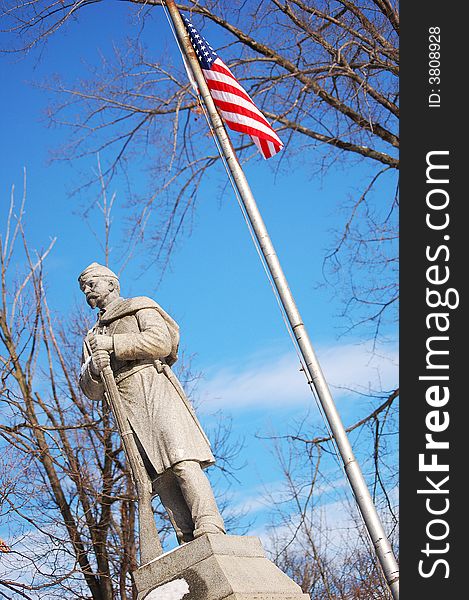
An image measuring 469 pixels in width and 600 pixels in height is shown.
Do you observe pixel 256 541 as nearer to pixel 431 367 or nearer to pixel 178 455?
pixel 178 455

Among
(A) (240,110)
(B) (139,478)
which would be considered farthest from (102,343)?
(A) (240,110)

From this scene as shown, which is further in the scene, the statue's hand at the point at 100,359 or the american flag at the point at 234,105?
the american flag at the point at 234,105

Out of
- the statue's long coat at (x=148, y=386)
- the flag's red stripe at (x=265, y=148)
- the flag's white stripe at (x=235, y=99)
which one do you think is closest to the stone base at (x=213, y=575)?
the statue's long coat at (x=148, y=386)

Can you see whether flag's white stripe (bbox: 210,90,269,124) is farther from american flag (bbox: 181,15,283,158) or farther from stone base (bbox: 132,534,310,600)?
stone base (bbox: 132,534,310,600)

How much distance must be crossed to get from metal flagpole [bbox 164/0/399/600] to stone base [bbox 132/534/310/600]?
1.23 meters

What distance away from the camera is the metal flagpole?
6.27 metres

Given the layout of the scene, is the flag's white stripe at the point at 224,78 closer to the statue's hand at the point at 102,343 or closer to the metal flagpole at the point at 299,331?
the metal flagpole at the point at 299,331

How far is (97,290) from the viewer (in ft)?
20.2

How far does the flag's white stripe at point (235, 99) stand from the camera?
25.9ft

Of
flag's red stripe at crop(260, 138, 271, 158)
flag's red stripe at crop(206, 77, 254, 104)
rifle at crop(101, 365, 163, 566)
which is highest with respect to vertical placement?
flag's red stripe at crop(206, 77, 254, 104)

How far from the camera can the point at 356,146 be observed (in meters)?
11.9

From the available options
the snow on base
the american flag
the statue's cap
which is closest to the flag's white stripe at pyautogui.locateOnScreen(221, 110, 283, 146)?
the american flag

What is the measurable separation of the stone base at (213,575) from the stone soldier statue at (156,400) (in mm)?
175

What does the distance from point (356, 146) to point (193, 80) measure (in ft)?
13.8
